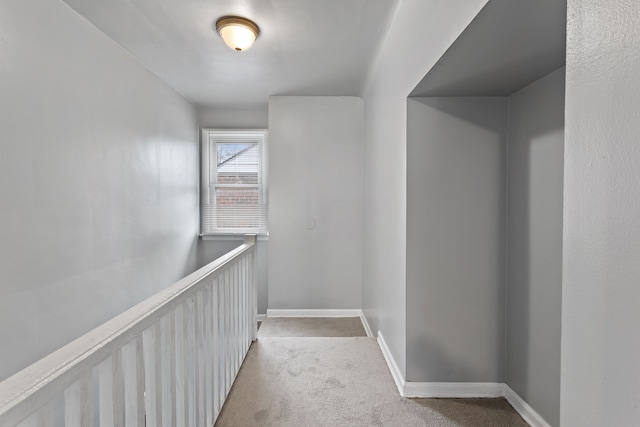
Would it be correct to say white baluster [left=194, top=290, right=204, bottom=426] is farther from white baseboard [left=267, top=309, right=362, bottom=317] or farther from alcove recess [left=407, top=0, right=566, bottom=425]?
white baseboard [left=267, top=309, right=362, bottom=317]

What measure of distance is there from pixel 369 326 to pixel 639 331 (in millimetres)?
2970

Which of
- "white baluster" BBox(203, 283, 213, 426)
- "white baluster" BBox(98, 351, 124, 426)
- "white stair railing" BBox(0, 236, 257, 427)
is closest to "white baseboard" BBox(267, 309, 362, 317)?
"white stair railing" BBox(0, 236, 257, 427)

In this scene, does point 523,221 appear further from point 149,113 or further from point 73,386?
point 149,113

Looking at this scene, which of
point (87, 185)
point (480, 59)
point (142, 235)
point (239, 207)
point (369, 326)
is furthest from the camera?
point (239, 207)

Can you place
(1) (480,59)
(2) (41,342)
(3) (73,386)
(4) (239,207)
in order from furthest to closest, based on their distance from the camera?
(4) (239,207), (2) (41,342), (1) (480,59), (3) (73,386)

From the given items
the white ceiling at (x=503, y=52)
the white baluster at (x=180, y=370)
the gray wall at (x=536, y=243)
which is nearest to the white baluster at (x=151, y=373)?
the white baluster at (x=180, y=370)

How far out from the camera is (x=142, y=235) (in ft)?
9.52

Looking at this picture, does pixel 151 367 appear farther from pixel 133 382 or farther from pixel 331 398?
pixel 331 398

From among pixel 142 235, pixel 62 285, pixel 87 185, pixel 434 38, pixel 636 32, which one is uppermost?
pixel 434 38

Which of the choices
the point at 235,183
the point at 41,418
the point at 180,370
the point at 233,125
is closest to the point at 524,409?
the point at 180,370

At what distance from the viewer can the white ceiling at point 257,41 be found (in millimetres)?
2057

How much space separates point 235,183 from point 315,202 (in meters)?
1.15

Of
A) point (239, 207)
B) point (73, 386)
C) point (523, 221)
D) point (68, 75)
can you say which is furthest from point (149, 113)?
point (523, 221)

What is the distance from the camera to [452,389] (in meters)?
2.02
